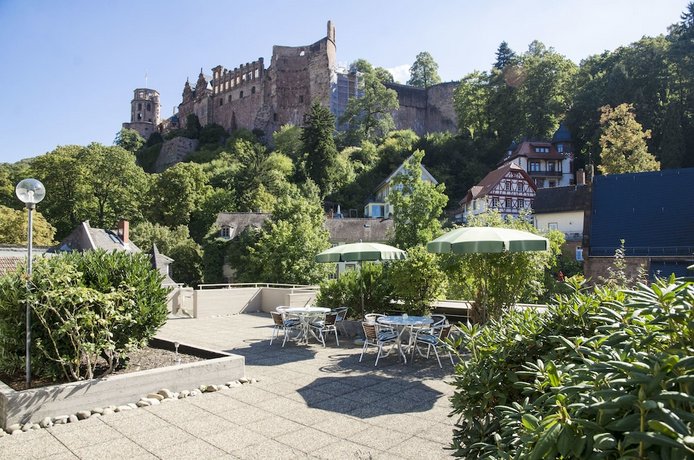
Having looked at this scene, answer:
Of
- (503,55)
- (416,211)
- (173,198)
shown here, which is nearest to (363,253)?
(416,211)

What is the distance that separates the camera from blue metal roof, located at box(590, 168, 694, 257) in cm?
2325

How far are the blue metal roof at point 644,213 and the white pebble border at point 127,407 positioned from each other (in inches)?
924

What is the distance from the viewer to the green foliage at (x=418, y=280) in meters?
9.70

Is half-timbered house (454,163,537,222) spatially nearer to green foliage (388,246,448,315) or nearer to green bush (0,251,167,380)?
green foliage (388,246,448,315)

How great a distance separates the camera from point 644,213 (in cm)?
2452

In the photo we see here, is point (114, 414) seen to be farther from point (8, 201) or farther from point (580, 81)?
point (580, 81)

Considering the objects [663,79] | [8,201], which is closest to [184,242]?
[8,201]

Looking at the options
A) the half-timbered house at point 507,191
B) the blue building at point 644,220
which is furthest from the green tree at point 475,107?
the blue building at point 644,220

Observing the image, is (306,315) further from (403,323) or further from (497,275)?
(497,275)

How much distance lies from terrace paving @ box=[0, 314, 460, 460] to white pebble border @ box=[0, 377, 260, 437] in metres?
0.12

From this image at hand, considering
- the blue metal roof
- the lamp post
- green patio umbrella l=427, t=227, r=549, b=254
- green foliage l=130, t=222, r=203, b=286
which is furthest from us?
green foliage l=130, t=222, r=203, b=286

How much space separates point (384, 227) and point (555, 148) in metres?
21.7

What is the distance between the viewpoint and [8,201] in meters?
42.8

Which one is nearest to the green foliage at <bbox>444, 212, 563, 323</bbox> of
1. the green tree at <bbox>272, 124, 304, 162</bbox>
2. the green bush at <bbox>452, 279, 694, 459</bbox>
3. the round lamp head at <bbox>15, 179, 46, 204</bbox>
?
the green bush at <bbox>452, 279, 694, 459</bbox>
